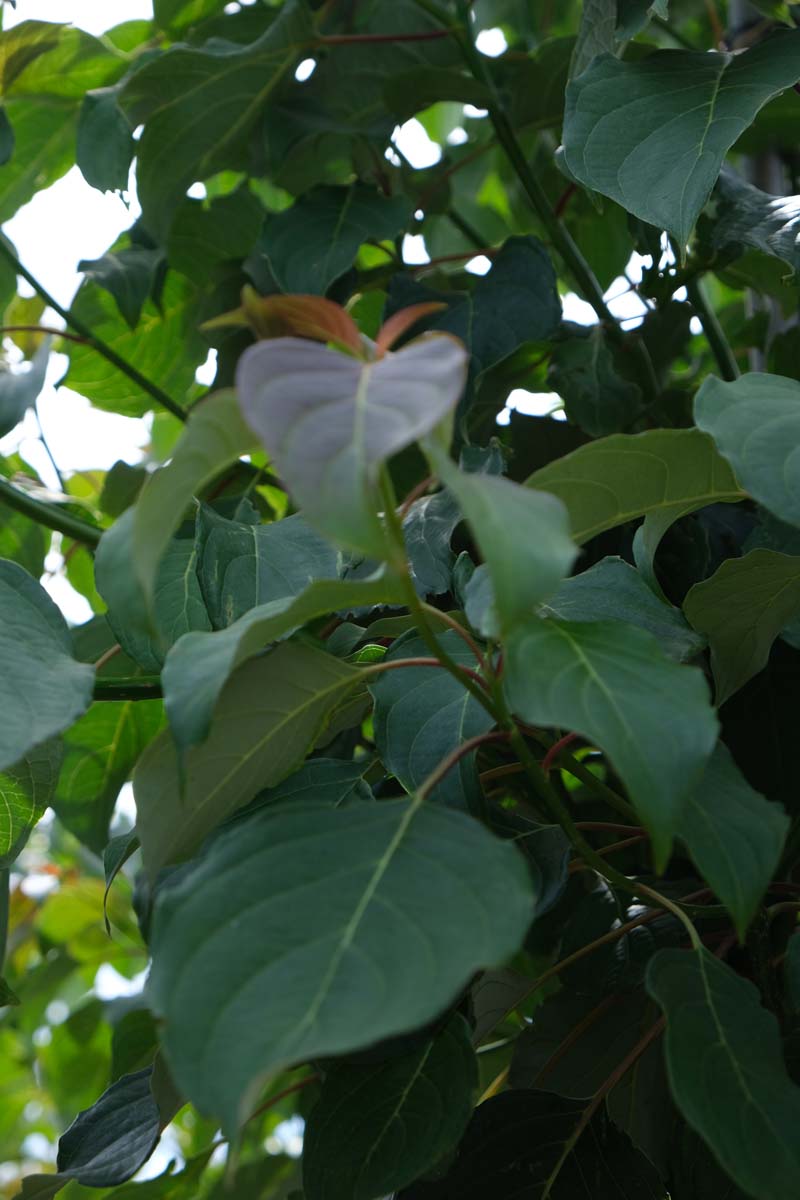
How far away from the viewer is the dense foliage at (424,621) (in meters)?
0.40

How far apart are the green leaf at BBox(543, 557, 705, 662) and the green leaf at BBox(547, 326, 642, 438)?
1.03ft

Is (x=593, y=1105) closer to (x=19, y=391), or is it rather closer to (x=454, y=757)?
(x=454, y=757)

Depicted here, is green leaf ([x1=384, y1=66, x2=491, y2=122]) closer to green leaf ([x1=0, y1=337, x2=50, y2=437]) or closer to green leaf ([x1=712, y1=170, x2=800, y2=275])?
green leaf ([x1=712, y1=170, x2=800, y2=275])

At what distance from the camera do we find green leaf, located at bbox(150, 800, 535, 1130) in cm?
36

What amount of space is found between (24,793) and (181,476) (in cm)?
37

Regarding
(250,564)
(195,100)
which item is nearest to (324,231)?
(195,100)

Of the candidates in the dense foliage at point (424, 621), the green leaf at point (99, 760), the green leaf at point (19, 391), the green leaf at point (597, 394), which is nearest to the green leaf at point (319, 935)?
the dense foliage at point (424, 621)

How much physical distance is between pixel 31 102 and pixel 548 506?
1.05m

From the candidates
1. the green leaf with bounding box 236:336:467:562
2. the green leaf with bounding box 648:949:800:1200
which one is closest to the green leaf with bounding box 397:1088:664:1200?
the green leaf with bounding box 648:949:800:1200

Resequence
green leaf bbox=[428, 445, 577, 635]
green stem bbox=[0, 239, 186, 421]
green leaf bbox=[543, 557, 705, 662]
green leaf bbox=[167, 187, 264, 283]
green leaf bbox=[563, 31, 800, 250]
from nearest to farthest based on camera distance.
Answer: green leaf bbox=[428, 445, 577, 635]
green leaf bbox=[543, 557, 705, 662]
green leaf bbox=[563, 31, 800, 250]
green stem bbox=[0, 239, 186, 421]
green leaf bbox=[167, 187, 264, 283]

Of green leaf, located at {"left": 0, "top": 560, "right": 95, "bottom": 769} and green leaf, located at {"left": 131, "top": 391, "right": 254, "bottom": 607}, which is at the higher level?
green leaf, located at {"left": 131, "top": 391, "right": 254, "bottom": 607}

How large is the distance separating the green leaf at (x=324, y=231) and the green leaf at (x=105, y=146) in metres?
0.13

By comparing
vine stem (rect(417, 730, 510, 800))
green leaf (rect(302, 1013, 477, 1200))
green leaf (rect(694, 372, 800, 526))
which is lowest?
green leaf (rect(302, 1013, 477, 1200))

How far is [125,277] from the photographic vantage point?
3.22 feet
